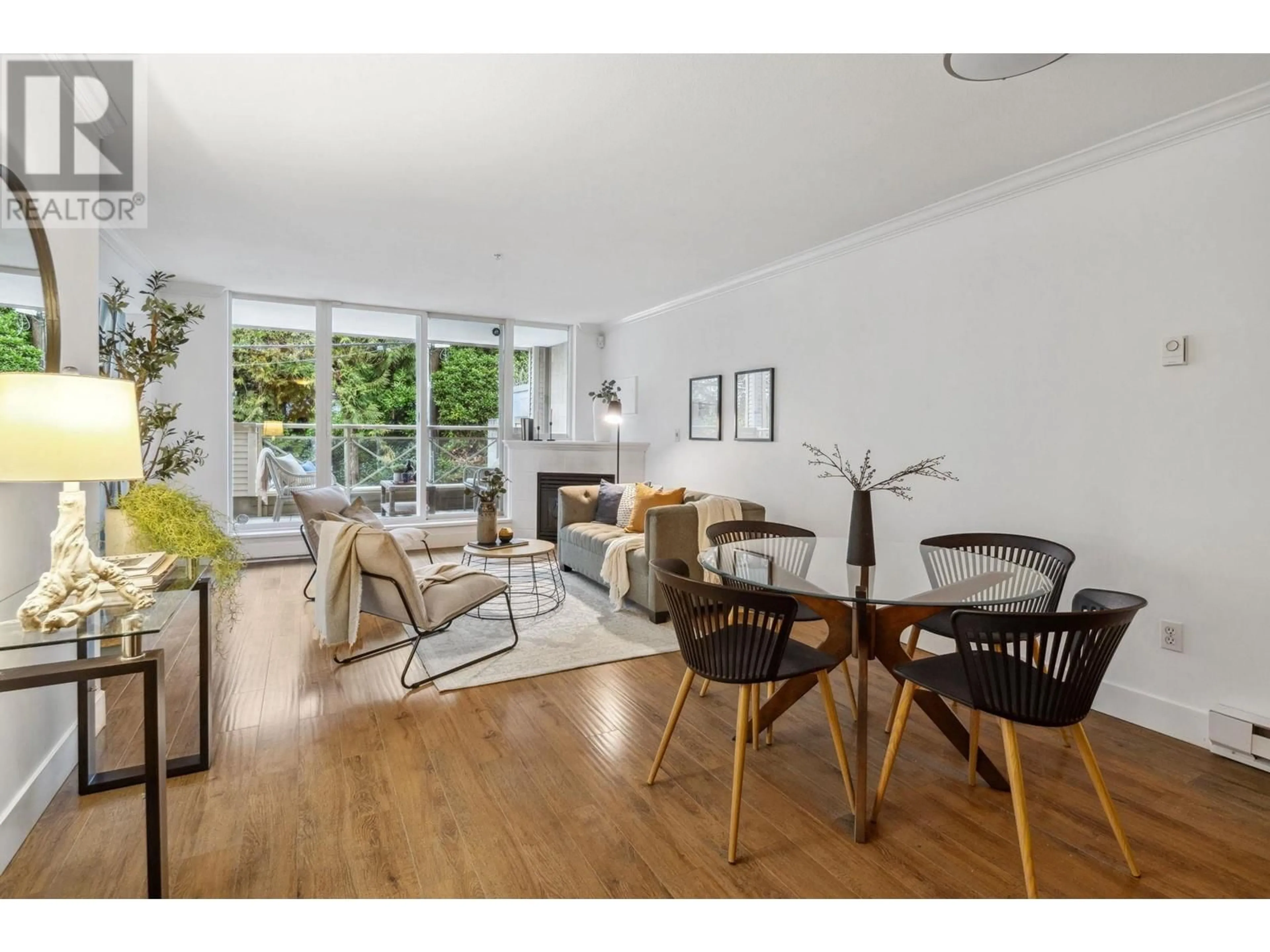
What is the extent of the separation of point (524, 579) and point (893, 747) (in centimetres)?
393

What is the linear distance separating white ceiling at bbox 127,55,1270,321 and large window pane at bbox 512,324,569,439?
110 inches

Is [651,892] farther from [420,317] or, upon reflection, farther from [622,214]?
[420,317]

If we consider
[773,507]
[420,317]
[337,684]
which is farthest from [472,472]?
[337,684]

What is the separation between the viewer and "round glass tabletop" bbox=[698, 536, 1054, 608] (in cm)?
204

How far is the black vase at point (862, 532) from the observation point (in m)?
2.38

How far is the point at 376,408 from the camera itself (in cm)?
675

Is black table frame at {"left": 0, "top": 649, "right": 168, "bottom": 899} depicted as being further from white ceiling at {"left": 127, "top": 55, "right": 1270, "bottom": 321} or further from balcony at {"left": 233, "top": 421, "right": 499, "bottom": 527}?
balcony at {"left": 233, "top": 421, "right": 499, "bottom": 527}

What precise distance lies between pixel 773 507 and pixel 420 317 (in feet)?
14.2

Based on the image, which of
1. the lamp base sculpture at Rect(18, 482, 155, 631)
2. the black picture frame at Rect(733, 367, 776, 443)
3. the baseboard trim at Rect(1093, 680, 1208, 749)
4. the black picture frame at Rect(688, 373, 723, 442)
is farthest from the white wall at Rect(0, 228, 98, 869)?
the black picture frame at Rect(688, 373, 723, 442)

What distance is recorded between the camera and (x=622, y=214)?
381cm

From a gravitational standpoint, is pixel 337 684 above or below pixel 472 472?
below
